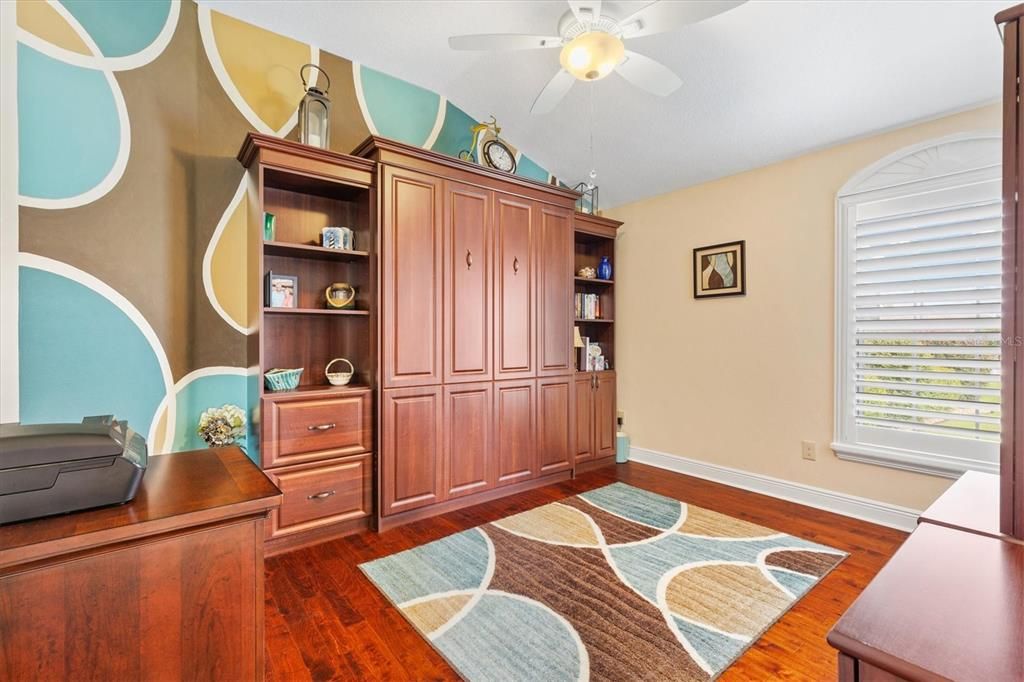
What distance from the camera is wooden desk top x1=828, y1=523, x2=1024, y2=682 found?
2.22ft

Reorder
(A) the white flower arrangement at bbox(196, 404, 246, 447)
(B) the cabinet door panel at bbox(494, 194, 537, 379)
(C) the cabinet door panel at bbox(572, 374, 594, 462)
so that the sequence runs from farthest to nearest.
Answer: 1. (C) the cabinet door panel at bbox(572, 374, 594, 462)
2. (B) the cabinet door panel at bbox(494, 194, 537, 379)
3. (A) the white flower arrangement at bbox(196, 404, 246, 447)

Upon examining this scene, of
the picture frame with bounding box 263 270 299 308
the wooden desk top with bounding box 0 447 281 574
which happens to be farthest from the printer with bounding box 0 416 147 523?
the picture frame with bounding box 263 270 299 308

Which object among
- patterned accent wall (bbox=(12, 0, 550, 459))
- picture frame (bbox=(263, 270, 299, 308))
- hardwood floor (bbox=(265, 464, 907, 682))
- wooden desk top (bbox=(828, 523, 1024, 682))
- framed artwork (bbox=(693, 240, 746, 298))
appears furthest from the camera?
framed artwork (bbox=(693, 240, 746, 298))

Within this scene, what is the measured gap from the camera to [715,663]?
1608 mm

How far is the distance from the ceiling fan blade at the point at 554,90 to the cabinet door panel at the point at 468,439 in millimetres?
1762

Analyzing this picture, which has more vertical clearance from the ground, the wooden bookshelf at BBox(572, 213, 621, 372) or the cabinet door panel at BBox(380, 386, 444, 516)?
the wooden bookshelf at BBox(572, 213, 621, 372)

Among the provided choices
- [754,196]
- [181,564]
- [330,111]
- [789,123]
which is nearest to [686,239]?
[754,196]

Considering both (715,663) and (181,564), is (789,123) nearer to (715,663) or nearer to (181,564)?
(715,663)

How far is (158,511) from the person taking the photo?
0.85 meters

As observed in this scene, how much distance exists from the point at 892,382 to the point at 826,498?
87 cm

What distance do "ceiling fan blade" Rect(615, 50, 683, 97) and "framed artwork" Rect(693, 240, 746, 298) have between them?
1.63 meters

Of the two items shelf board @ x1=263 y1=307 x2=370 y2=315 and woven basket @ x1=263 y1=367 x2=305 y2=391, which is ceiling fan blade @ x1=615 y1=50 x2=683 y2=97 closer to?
shelf board @ x1=263 y1=307 x2=370 y2=315

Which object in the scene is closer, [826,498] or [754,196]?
[826,498]

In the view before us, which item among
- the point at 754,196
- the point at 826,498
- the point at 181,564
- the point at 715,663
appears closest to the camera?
the point at 181,564
